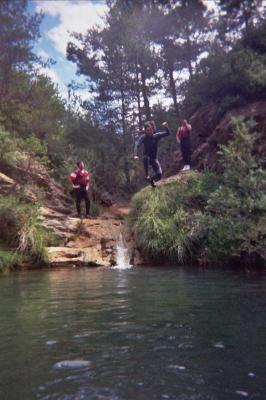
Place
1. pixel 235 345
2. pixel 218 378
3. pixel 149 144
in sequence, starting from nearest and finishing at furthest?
pixel 218 378 < pixel 235 345 < pixel 149 144

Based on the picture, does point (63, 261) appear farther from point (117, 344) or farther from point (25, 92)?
point (25, 92)

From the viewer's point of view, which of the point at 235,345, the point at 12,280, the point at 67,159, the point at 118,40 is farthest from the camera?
the point at 118,40

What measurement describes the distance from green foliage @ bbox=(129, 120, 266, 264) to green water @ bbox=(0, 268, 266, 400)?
7.72 feet

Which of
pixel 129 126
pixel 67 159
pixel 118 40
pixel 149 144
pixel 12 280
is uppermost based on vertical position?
pixel 118 40

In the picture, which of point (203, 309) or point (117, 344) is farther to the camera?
point (203, 309)

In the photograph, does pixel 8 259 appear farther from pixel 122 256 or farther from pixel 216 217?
pixel 216 217

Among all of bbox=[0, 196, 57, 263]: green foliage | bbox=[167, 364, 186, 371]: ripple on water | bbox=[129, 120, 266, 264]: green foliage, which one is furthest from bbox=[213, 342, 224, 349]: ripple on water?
bbox=[0, 196, 57, 263]: green foliage

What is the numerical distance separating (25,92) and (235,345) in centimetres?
1857

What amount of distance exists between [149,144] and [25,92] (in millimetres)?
9704

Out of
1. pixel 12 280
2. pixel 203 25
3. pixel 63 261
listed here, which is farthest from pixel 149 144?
pixel 203 25

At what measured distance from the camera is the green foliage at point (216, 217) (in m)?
10.6

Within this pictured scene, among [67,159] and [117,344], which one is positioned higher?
→ [67,159]

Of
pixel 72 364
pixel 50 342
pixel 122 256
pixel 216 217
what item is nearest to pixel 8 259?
pixel 122 256

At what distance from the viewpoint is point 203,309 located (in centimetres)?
591
